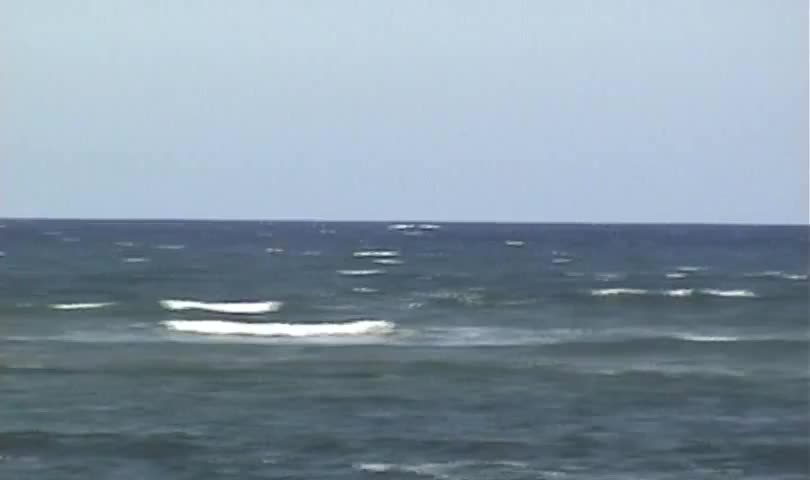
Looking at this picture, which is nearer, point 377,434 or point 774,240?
point 377,434

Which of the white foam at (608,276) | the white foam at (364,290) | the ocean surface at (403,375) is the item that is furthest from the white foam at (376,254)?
the white foam at (364,290)

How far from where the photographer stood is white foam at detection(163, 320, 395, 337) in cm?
2822

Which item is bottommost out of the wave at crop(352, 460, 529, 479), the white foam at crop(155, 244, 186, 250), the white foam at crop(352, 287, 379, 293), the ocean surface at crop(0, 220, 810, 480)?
the wave at crop(352, 460, 529, 479)

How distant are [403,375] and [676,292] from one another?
17.6 metres

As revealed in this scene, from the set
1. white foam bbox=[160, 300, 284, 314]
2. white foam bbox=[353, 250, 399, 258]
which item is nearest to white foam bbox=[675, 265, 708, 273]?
white foam bbox=[353, 250, 399, 258]

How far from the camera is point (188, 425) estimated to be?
17.0 m

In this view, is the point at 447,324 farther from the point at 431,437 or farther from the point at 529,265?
the point at 529,265

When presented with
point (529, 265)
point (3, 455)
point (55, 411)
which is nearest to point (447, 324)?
point (55, 411)

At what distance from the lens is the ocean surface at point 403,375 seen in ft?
50.2

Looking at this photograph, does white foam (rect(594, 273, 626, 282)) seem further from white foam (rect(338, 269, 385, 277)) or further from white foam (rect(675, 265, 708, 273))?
white foam (rect(338, 269, 385, 277))

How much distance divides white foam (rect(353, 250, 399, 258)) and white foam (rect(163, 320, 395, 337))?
100 feet

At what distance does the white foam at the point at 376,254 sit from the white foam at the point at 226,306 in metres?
24.9

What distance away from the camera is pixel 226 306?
35.6 meters

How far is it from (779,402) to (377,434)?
541 cm
